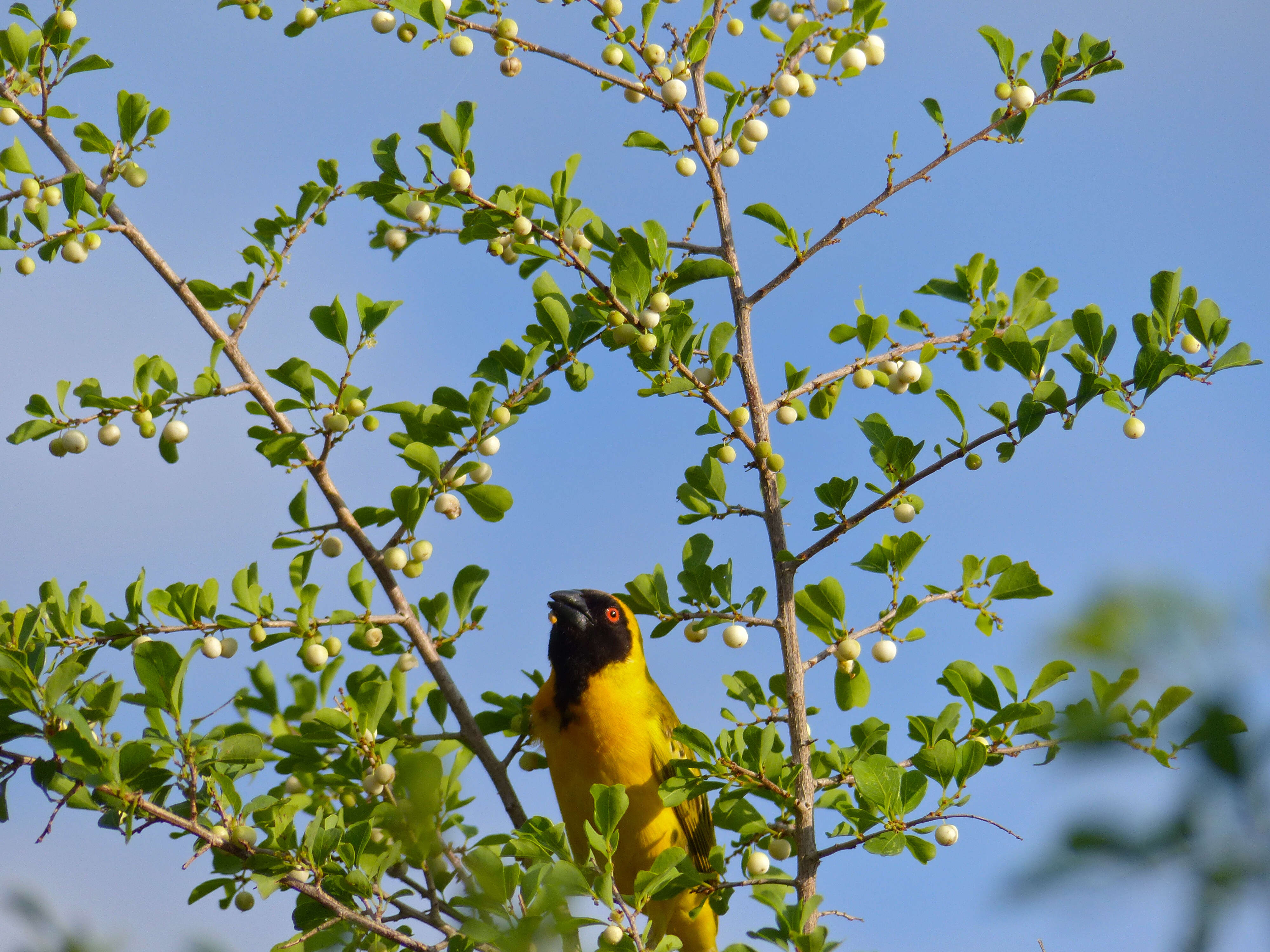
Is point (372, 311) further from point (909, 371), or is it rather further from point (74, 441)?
point (909, 371)

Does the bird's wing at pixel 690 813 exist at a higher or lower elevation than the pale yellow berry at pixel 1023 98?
lower

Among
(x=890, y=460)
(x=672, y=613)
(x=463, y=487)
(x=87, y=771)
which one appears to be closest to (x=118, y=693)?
(x=87, y=771)

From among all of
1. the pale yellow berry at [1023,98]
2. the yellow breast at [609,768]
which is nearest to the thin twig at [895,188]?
the pale yellow berry at [1023,98]

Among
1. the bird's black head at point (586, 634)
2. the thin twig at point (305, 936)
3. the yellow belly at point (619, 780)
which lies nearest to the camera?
the thin twig at point (305, 936)

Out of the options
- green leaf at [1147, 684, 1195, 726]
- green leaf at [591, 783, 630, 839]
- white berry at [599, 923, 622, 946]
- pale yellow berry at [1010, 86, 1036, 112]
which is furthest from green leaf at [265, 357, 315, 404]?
green leaf at [1147, 684, 1195, 726]

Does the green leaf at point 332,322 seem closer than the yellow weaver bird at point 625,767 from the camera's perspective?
Yes

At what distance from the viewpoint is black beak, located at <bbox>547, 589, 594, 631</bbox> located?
4.92m

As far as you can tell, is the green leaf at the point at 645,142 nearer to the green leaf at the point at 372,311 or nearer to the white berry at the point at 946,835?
the green leaf at the point at 372,311

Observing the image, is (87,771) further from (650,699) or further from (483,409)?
(650,699)

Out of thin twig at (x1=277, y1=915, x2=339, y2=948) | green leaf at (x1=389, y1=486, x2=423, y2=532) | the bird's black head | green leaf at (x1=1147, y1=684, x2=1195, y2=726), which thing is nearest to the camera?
green leaf at (x1=1147, y1=684, x2=1195, y2=726)

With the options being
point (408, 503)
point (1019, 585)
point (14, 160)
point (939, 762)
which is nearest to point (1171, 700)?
point (939, 762)

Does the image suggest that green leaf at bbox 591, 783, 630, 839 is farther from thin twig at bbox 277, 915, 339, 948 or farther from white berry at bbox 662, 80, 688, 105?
white berry at bbox 662, 80, 688, 105

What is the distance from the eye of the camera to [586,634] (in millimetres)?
4910

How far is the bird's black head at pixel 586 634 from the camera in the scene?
4.77m
